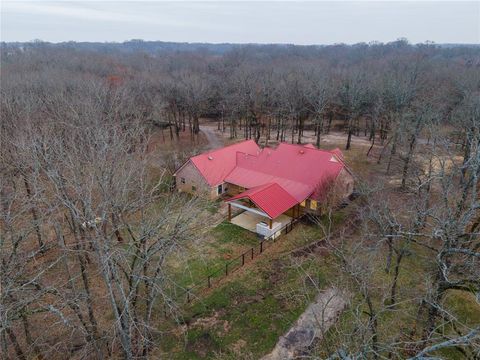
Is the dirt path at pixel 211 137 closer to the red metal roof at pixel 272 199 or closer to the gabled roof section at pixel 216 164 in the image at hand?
the gabled roof section at pixel 216 164

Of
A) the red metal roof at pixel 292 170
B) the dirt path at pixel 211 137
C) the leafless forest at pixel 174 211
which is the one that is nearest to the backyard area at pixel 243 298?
the leafless forest at pixel 174 211

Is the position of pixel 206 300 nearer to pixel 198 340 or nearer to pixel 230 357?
pixel 198 340

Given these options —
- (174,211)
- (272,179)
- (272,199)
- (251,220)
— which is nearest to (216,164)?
(272,179)

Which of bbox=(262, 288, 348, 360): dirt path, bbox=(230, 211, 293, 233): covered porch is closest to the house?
bbox=(230, 211, 293, 233): covered porch

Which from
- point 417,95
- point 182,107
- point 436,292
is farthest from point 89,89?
point 417,95

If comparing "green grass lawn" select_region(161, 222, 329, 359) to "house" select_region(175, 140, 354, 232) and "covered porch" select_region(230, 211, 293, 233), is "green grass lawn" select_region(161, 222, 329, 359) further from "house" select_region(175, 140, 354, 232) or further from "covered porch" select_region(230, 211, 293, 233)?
"house" select_region(175, 140, 354, 232)

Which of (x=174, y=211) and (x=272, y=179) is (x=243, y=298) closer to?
(x=174, y=211)
